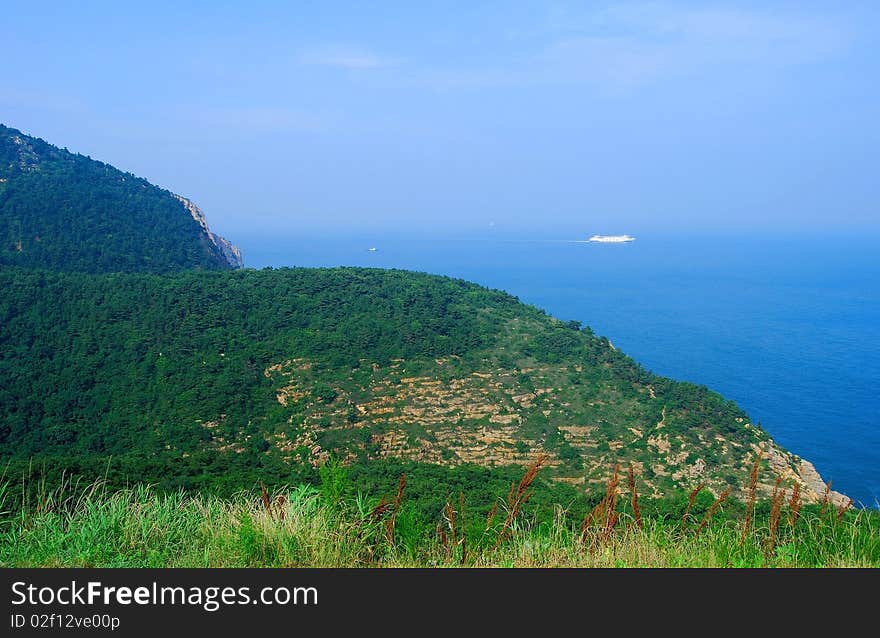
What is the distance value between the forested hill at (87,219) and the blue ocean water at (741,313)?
28183 mm

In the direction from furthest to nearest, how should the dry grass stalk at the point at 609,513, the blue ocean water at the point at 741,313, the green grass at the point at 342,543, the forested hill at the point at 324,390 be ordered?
the blue ocean water at the point at 741,313 < the forested hill at the point at 324,390 < the dry grass stalk at the point at 609,513 < the green grass at the point at 342,543

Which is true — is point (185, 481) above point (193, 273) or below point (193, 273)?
below

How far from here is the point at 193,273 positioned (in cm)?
2531

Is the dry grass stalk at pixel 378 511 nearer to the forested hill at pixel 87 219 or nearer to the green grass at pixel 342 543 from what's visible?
the green grass at pixel 342 543

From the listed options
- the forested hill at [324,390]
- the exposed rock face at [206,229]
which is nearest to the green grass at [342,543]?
the forested hill at [324,390]

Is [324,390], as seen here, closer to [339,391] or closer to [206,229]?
[339,391]

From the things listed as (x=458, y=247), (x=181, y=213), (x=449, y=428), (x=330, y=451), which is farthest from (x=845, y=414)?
(x=458, y=247)

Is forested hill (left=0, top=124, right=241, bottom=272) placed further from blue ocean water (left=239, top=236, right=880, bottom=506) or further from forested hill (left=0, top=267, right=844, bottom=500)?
blue ocean water (left=239, top=236, right=880, bottom=506)

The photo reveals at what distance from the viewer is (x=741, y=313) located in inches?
2211

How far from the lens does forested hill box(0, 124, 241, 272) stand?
101ft

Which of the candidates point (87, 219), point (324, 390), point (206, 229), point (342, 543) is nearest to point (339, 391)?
point (324, 390)

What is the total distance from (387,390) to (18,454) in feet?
30.7

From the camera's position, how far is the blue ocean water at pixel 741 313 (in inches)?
1168

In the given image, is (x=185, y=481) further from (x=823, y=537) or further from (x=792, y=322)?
(x=792, y=322)
